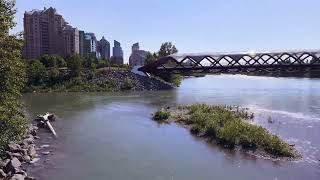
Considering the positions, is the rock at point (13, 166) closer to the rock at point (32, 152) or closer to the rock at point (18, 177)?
the rock at point (18, 177)

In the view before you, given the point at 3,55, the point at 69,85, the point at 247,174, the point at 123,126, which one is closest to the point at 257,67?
Result: the point at 123,126

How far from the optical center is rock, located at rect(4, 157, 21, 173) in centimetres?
2178

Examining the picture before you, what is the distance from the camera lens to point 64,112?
50938 millimetres

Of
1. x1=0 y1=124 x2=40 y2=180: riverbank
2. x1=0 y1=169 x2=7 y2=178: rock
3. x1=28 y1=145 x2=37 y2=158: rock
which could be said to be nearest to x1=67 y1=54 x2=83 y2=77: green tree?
x1=0 y1=124 x2=40 y2=180: riverbank

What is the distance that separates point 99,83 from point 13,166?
69825mm

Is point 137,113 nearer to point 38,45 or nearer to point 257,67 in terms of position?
point 257,67

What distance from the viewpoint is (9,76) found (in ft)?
64.2

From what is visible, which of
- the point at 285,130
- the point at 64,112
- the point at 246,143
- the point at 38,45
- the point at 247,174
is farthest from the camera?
the point at 38,45

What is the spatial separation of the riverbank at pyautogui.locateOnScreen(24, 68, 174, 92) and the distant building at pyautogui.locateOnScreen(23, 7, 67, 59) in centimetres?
6041

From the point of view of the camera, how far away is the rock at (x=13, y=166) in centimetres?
2178

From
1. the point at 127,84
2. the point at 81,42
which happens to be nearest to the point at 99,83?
the point at 127,84

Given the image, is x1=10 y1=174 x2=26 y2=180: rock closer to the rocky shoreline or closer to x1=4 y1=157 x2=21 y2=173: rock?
the rocky shoreline

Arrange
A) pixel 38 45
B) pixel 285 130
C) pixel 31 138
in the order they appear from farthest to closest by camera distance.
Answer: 1. pixel 38 45
2. pixel 285 130
3. pixel 31 138

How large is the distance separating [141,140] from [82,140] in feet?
14.5
